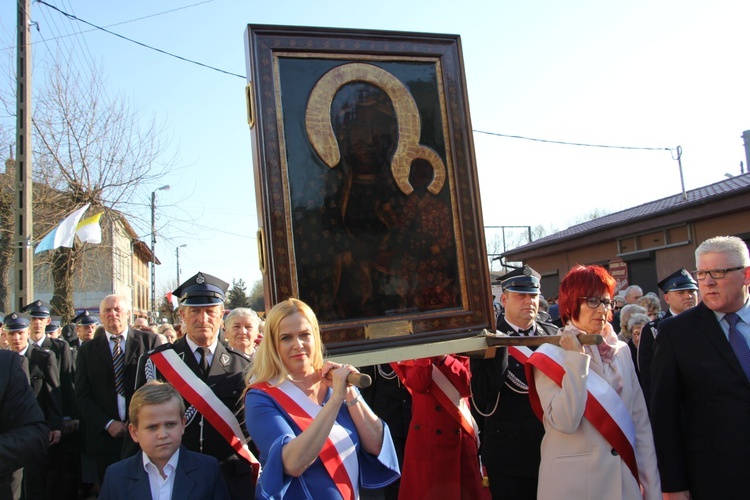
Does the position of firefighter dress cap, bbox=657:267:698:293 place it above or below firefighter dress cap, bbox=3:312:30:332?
below

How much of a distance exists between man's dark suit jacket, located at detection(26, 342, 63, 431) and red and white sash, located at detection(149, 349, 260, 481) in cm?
328

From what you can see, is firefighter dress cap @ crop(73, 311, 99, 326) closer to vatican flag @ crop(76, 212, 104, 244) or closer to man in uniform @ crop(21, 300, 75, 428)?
man in uniform @ crop(21, 300, 75, 428)

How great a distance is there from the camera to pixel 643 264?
16750 millimetres

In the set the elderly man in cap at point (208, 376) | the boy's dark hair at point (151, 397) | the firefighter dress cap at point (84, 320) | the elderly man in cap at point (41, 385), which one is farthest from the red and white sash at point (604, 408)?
the firefighter dress cap at point (84, 320)

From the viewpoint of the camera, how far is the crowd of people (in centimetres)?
259

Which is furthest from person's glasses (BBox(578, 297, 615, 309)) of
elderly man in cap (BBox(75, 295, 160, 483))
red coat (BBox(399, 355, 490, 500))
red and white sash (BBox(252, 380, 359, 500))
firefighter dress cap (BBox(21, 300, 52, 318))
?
firefighter dress cap (BBox(21, 300, 52, 318))

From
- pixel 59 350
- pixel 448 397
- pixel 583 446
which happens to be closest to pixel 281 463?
pixel 583 446

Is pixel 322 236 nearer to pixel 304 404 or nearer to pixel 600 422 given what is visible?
pixel 304 404

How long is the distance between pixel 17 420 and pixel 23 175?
833cm

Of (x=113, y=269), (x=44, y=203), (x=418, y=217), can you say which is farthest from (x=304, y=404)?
(x=113, y=269)

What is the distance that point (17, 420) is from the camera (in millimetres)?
3037

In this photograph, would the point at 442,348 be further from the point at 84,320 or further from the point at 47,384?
the point at 84,320

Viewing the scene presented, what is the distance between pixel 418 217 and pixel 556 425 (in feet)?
3.79

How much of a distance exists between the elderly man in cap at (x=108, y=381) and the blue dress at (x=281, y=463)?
286cm
